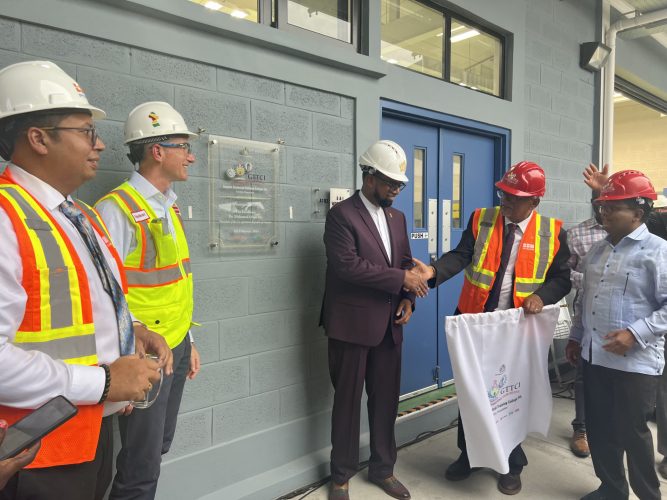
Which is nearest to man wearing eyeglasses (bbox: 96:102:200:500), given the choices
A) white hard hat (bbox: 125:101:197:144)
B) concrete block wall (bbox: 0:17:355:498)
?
white hard hat (bbox: 125:101:197:144)

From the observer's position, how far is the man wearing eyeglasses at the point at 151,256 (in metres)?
1.90

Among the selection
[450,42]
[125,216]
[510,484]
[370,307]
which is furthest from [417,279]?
[450,42]

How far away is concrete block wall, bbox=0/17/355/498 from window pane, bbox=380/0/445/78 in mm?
927

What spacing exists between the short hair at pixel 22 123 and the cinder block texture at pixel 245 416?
5.79ft

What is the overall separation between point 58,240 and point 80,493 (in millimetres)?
709

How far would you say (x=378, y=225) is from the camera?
9.16 feet

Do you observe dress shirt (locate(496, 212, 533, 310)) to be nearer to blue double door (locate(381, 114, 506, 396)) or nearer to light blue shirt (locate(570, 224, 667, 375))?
light blue shirt (locate(570, 224, 667, 375))

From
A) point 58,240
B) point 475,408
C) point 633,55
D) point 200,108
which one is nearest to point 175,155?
point 200,108

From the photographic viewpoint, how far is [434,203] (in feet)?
13.4

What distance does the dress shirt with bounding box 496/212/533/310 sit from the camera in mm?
2760

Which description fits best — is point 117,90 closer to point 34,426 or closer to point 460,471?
point 34,426

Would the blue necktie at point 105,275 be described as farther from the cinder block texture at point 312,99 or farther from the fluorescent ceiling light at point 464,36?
the fluorescent ceiling light at point 464,36

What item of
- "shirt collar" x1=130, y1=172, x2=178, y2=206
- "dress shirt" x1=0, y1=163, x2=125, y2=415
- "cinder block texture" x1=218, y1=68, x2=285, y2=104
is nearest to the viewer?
"dress shirt" x1=0, y1=163, x2=125, y2=415

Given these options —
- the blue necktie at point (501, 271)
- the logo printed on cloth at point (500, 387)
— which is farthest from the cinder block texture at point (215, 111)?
the logo printed on cloth at point (500, 387)
